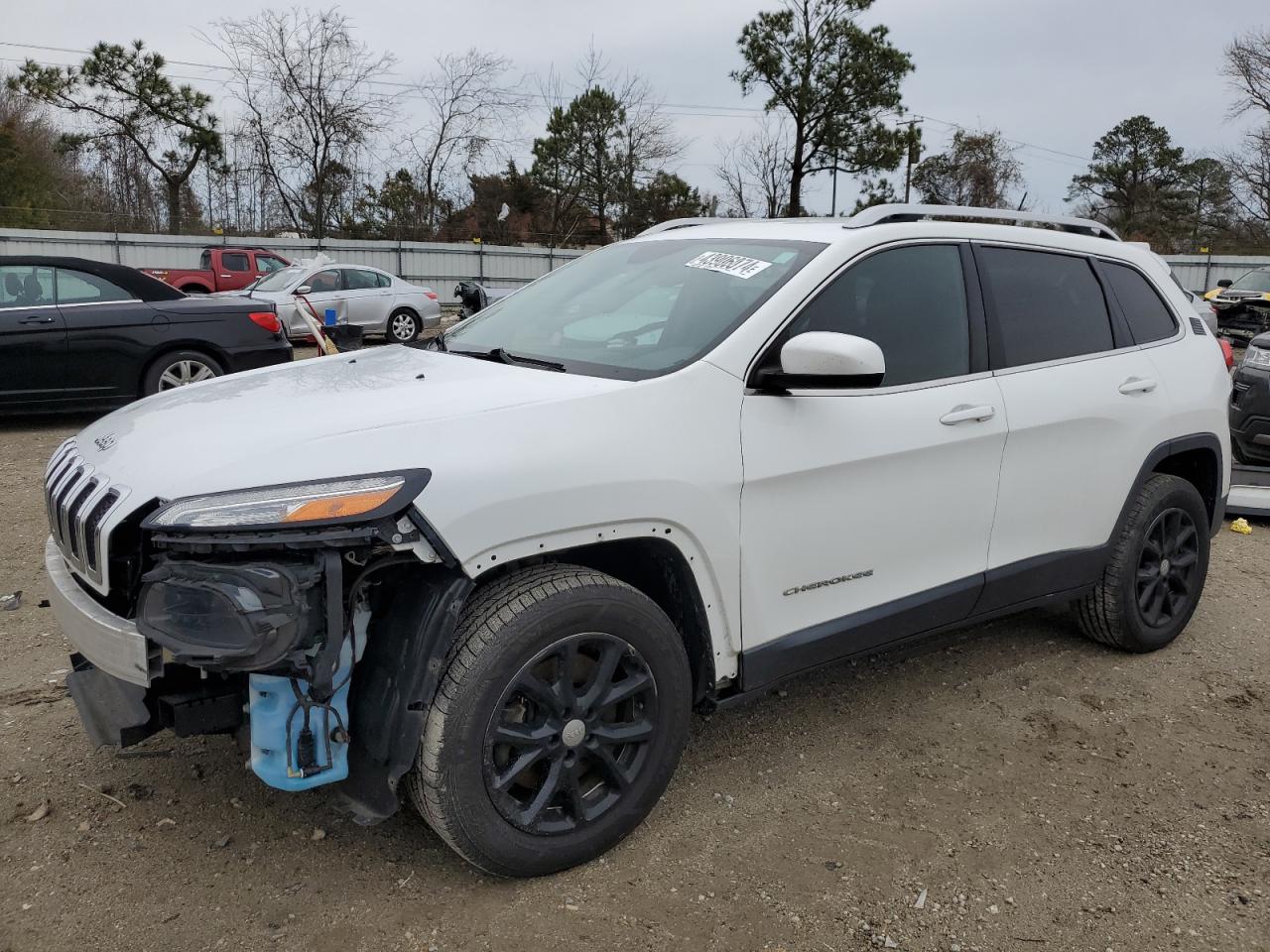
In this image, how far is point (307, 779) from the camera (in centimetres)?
227

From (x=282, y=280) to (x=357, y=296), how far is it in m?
1.29

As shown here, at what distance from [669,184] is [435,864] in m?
38.3

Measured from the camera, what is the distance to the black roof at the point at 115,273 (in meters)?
8.08

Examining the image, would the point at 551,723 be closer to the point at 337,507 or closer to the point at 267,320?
the point at 337,507

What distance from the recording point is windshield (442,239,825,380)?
2852 mm

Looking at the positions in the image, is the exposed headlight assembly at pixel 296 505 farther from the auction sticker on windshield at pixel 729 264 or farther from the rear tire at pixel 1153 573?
the rear tire at pixel 1153 573

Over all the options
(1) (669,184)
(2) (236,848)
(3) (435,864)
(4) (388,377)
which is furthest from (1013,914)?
(1) (669,184)

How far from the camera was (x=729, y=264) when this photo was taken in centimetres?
316

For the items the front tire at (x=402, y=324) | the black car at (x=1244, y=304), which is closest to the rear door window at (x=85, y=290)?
the front tire at (x=402, y=324)

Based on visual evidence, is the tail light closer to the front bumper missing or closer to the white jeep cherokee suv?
the white jeep cherokee suv

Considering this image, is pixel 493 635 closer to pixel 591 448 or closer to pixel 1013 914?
pixel 591 448

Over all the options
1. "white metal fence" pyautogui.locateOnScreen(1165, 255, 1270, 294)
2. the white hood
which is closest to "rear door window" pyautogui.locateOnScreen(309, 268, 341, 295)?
the white hood

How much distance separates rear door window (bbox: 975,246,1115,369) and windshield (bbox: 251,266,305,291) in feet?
48.0

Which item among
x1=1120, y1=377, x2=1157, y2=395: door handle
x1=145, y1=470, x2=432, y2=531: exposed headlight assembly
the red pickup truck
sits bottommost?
x1=145, y1=470, x2=432, y2=531: exposed headlight assembly
